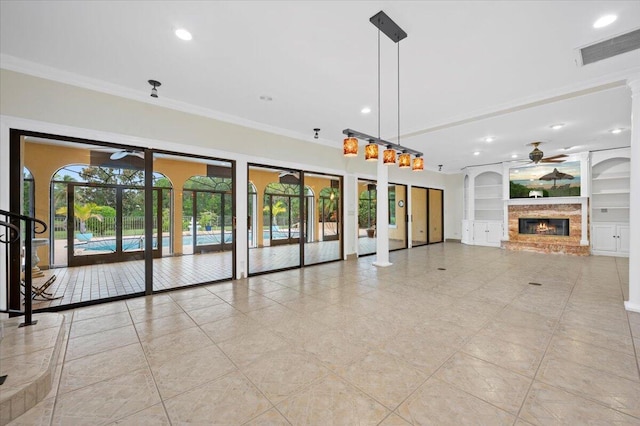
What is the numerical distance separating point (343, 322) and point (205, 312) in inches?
72.6

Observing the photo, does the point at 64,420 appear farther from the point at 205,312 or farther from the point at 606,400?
the point at 606,400

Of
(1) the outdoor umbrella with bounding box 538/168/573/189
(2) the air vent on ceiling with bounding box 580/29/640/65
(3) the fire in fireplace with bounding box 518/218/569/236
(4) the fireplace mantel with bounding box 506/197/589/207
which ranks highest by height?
(2) the air vent on ceiling with bounding box 580/29/640/65

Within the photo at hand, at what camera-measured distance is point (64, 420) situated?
1.69 m

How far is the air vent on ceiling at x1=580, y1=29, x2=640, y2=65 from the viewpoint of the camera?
9.35 feet

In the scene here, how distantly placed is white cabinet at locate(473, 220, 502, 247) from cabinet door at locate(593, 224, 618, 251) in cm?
247

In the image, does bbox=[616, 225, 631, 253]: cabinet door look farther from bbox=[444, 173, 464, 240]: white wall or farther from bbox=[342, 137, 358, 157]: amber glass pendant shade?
bbox=[342, 137, 358, 157]: amber glass pendant shade

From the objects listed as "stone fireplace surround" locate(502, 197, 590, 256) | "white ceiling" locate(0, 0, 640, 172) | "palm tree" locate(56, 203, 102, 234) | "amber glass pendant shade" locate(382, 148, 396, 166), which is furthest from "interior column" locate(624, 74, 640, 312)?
"palm tree" locate(56, 203, 102, 234)

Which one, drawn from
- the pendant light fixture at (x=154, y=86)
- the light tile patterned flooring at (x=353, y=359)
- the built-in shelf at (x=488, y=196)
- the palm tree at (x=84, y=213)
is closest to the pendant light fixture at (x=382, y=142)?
the light tile patterned flooring at (x=353, y=359)

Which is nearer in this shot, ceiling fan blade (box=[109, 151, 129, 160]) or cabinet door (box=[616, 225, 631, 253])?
ceiling fan blade (box=[109, 151, 129, 160])

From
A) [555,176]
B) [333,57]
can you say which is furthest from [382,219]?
[555,176]

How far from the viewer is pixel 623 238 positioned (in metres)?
7.66

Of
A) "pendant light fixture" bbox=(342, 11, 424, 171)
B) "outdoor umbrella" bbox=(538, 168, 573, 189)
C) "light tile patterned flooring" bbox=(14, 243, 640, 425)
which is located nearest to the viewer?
"light tile patterned flooring" bbox=(14, 243, 640, 425)

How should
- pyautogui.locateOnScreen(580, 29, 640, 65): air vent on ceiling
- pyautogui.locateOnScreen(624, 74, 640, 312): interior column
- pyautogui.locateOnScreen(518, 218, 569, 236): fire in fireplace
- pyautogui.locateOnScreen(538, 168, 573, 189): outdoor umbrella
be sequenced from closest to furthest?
pyautogui.locateOnScreen(580, 29, 640, 65): air vent on ceiling → pyautogui.locateOnScreen(624, 74, 640, 312): interior column → pyautogui.locateOnScreen(538, 168, 573, 189): outdoor umbrella → pyautogui.locateOnScreen(518, 218, 569, 236): fire in fireplace

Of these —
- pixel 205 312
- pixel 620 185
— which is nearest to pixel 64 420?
pixel 205 312
